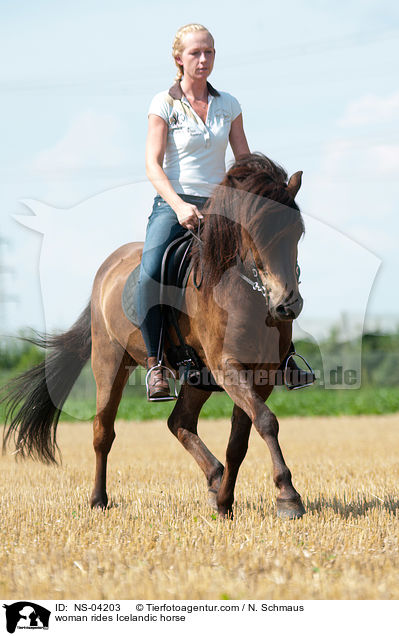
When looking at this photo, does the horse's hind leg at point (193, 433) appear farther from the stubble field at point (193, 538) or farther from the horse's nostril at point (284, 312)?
the horse's nostril at point (284, 312)

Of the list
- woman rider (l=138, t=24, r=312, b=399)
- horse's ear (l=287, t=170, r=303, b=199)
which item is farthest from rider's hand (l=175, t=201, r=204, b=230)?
horse's ear (l=287, t=170, r=303, b=199)

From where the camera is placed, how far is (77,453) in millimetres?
12188

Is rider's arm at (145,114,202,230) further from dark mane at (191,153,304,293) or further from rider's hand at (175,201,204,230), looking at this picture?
dark mane at (191,153,304,293)

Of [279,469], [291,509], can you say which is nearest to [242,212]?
[279,469]

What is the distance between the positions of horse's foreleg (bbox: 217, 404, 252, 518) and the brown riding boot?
0.57 m

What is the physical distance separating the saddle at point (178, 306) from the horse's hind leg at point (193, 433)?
0.40 m

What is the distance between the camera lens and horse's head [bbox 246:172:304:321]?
14.8 feet

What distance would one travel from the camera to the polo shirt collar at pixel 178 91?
544 cm

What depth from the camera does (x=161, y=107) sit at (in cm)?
539

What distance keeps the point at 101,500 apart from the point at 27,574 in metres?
2.72
